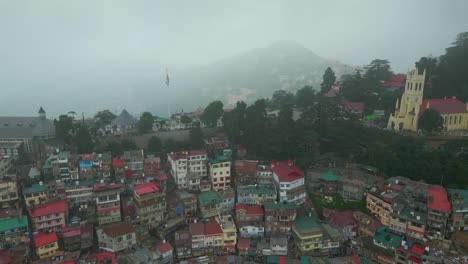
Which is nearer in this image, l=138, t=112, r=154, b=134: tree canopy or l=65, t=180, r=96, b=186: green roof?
l=65, t=180, r=96, b=186: green roof

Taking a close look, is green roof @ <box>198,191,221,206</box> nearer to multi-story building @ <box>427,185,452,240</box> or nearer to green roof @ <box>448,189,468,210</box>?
multi-story building @ <box>427,185,452,240</box>

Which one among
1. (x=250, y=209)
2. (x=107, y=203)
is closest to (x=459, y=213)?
(x=250, y=209)

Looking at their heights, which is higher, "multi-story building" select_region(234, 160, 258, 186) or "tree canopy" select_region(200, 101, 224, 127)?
"tree canopy" select_region(200, 101, 224, 127)

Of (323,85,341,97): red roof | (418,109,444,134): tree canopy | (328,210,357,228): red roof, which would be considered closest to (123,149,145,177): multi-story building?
(328,210,357,228): red roof

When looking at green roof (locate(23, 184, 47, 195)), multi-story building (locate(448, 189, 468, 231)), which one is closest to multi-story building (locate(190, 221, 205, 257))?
green roof (locate(23, 184, 47, 195))

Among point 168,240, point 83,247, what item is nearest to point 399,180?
point 168,240

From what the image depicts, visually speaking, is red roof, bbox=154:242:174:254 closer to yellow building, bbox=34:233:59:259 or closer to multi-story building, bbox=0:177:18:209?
yellow building, bbox=34:233:59:259

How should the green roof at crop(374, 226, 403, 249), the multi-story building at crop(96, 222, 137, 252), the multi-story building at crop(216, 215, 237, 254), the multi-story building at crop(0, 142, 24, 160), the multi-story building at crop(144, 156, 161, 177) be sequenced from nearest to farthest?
Answer: the green roof at crop(374, 226, 403, 249) → the multi-story building at crop(96, 222, 137, 252) → the multi-story building at crop(216, 215, 237, 254) → the multi-story building at crop(144, 156, 161, 177) → the multi-story building at crop(0, 142, 24, 160)

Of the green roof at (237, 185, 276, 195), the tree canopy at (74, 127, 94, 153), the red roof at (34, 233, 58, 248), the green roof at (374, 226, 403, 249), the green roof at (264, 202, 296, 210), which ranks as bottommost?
the green roof at (374, 226, 403, 249)

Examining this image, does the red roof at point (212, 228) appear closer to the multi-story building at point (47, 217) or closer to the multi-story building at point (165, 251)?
the multi-story building at point (165, 251)

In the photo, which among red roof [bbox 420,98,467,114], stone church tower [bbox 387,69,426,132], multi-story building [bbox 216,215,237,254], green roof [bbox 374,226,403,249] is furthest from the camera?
stone church tower [bbox 387,69,426,132]
